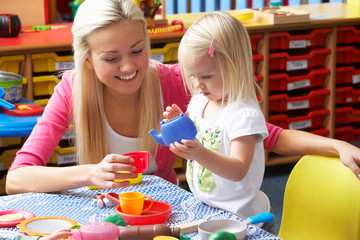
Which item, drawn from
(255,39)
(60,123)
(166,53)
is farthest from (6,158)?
(255,39)

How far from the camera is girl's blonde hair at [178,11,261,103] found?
130cm

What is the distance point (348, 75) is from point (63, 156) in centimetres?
152

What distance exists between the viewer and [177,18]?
10.1 ft

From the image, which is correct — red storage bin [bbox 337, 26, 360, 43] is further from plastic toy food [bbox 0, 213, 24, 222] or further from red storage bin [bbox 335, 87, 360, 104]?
plastic toy food [bbox 0, 213, 24, 222]

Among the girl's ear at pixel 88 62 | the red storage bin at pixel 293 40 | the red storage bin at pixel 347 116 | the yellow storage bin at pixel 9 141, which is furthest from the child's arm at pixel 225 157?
the red storage bin at pixel 347 116

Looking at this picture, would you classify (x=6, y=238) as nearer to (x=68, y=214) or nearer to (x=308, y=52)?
(x=68, y=214)

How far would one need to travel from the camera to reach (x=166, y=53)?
2.72 m

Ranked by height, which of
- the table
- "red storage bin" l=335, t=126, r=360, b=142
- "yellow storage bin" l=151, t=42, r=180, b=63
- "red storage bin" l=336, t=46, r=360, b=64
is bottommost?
"red storage bin" l=335, t=126, r=360, b=142

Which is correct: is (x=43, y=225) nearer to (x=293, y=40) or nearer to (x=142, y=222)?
(x=142, y=222)

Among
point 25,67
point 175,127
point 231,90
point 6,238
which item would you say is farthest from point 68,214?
point 25,67

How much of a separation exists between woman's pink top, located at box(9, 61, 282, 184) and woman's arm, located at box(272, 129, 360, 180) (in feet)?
0.08

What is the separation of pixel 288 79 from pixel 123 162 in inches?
75.8

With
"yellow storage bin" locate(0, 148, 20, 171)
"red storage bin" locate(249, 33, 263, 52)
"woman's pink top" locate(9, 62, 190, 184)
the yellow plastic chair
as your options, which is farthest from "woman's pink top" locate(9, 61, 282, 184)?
"red storage bin" locate(249, 33, 263, 52)

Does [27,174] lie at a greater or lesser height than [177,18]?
lesser
